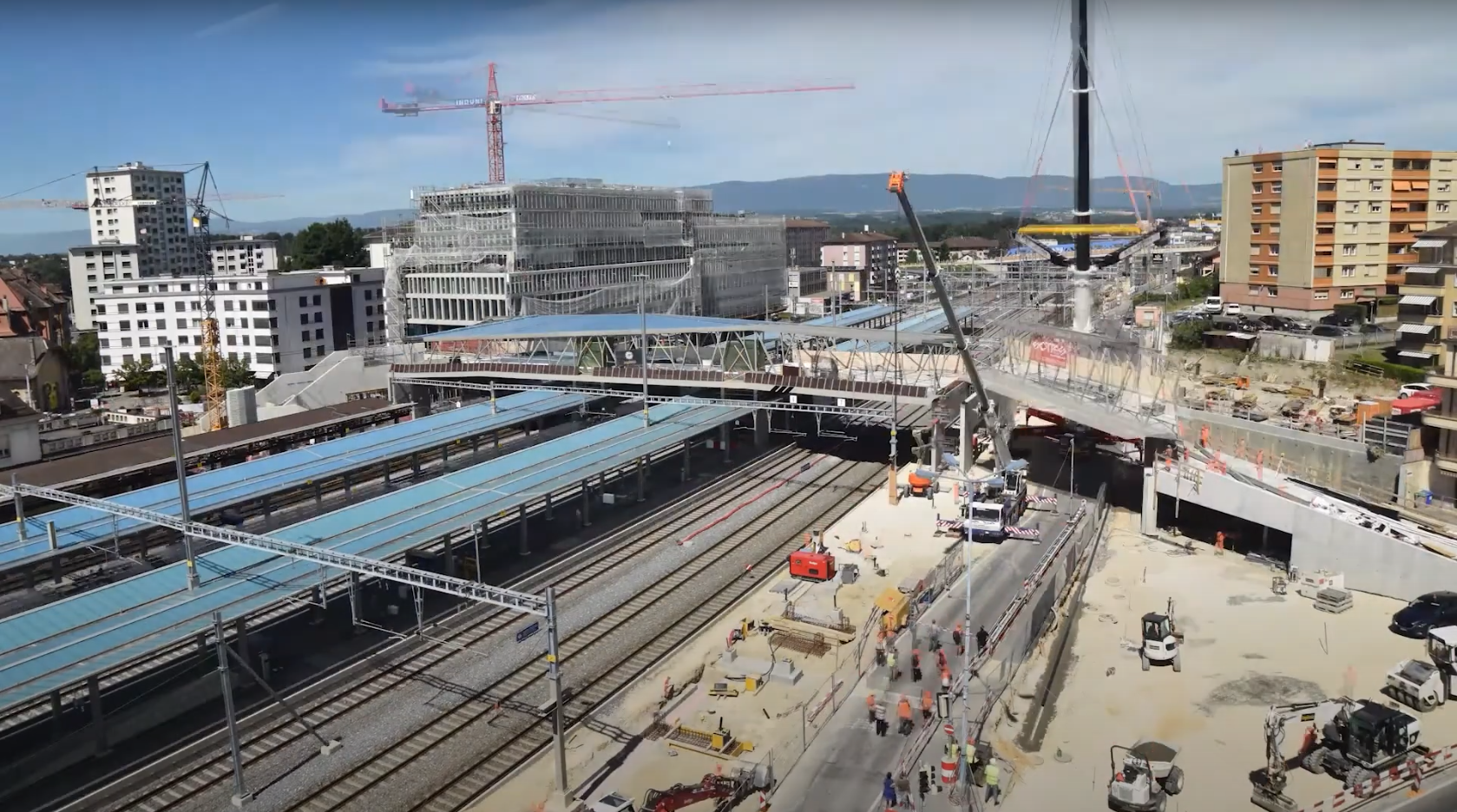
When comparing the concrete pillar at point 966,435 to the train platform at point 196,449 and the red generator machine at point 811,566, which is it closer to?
the red generator machine at point 811,566

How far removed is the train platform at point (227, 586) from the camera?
11789mm

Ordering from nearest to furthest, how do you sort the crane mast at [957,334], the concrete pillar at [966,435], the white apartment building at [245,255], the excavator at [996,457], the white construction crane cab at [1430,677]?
the white construction crane cab at [1430,677] < the crane mast at [957,334] < the excavator at [996,457] < the concrete pillar at [966,435] < the white apartment building at [245,255]

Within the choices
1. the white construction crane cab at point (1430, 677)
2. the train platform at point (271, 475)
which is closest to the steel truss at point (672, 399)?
the train platform at point (271, 475)

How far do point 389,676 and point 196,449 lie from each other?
12.9 m

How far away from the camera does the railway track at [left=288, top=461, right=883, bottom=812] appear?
11828 mm

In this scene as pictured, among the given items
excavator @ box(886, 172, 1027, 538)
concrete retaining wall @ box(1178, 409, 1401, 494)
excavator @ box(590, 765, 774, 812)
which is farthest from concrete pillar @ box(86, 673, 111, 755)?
concrete retaining wall @ box(1178, 409, 1401, 494)

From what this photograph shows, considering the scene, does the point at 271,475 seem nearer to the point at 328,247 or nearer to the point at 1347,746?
the point at 1347,746

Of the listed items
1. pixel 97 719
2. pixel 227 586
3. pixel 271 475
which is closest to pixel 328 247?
pixel 271 475

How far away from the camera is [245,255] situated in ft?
261

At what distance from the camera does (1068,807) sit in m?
11.2

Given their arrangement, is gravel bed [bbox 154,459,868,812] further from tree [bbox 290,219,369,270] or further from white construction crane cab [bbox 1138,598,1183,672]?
tree [bbox 290,219,369,270]

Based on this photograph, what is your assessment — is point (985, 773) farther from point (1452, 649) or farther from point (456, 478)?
point (456, 478)

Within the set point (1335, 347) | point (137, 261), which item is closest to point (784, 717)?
point (1335, 347)

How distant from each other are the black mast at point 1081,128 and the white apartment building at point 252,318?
32592 mm
